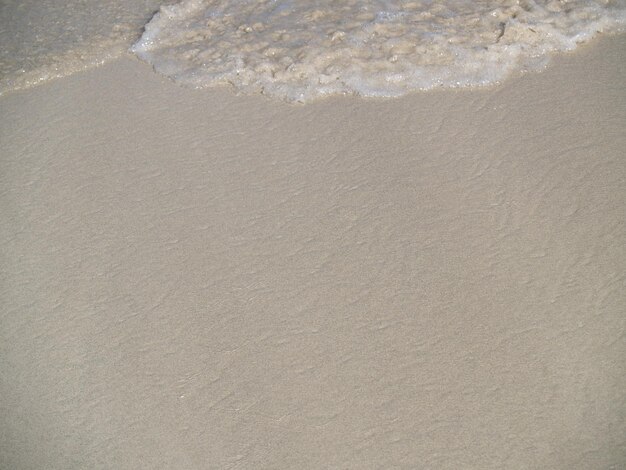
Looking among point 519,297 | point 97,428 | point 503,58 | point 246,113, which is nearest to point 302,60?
point 246,113

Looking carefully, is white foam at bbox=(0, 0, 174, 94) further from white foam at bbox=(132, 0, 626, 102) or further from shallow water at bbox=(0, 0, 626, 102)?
white foam at bbox=(132, 0, 626, 102)

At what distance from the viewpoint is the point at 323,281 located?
8.04 ft

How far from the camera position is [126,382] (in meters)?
2.24

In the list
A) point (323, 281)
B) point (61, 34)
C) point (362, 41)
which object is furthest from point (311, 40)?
point (323, 281)

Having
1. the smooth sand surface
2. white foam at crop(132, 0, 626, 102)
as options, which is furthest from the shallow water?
the smooth sand surface

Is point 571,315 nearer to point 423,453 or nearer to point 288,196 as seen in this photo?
point 423,453

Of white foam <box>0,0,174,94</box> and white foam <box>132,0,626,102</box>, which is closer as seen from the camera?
white foam <box>132,0,626,102</box>

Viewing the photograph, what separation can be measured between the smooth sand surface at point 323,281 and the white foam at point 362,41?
0.19m

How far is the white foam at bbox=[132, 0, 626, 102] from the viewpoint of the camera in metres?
3.43

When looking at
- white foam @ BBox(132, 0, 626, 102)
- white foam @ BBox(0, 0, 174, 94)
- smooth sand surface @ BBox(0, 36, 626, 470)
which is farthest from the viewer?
white foam @ BBox(0, 0, 174, 94)

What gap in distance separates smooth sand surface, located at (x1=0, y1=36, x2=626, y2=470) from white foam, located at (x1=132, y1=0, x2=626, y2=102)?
7.4 inches

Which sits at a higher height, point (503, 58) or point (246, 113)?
point (246, 113)

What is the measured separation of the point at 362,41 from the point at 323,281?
1.79 metres

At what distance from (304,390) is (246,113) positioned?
1.59m
